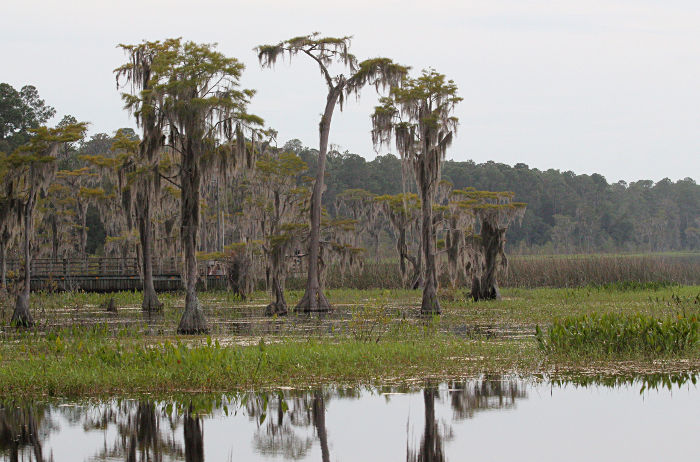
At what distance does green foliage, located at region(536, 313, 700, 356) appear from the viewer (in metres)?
17.5

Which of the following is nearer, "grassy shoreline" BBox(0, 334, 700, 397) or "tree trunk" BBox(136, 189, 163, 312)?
"grassy shoreline" BBox(0, 334, 700, 397)

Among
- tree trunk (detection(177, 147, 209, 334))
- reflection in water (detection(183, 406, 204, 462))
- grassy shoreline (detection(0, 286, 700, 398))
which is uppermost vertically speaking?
tree trunk (detection(177, 147, 209, 334))

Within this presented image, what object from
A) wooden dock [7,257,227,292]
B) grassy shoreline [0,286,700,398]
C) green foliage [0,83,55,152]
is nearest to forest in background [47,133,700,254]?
green foliage [0,83,55,152]

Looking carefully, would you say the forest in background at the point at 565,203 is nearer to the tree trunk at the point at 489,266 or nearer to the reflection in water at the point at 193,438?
the tree trunk at the point at 489,266

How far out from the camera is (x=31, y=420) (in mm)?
12156

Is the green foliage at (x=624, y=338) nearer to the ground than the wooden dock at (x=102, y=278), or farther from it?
nearer to the ground

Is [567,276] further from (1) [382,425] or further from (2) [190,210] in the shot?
(1) [382,425]

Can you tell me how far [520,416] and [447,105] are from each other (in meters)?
24.0

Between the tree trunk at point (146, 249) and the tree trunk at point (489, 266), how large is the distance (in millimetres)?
14629

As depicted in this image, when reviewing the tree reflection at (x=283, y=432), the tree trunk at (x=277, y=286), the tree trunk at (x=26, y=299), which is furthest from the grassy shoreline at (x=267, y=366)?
the tree trunk at (x=277, y=286)

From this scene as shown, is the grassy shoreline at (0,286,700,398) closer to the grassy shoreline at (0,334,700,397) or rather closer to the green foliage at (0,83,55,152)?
the grassy shoreline at (0,334,700,397)

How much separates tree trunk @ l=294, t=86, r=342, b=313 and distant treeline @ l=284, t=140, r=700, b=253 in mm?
62102

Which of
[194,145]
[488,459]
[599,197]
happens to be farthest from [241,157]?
[599,197]

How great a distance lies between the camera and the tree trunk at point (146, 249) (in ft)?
122
